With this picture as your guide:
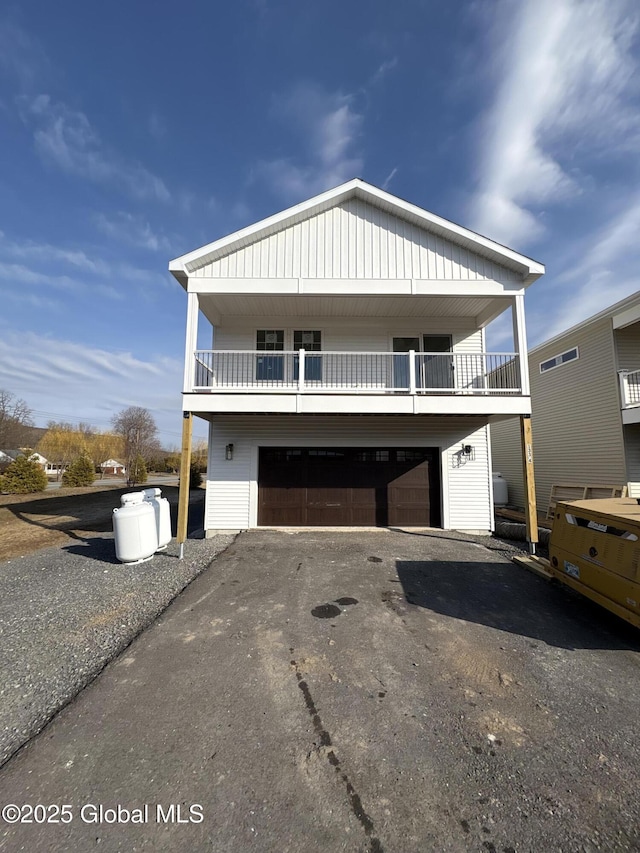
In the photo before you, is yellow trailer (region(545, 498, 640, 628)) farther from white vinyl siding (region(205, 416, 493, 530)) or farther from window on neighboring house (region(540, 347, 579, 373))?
window on neighboring house (region(540, 347, 579, 373))

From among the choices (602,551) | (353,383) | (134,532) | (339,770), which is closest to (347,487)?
(353,383)

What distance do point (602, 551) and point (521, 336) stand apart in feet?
17.7

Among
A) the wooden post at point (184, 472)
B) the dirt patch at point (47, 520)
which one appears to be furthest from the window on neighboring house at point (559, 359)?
the dirt patch at point (47, 520)

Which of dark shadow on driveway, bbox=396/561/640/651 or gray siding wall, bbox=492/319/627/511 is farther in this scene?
gray siding wall, bbox=492/319/627/511

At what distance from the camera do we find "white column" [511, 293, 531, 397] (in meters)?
7.67

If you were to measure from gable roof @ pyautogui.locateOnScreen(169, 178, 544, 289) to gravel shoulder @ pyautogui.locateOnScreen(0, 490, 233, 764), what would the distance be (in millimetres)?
6470

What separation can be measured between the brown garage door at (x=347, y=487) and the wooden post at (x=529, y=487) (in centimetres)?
215

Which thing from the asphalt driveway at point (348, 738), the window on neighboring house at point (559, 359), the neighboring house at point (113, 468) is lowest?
the asphalt driveway at point (348, 738)

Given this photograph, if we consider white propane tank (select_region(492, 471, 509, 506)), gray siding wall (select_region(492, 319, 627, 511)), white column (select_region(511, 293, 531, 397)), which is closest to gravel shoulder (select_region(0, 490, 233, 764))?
white column (select_region(511, 293, 531, 397))

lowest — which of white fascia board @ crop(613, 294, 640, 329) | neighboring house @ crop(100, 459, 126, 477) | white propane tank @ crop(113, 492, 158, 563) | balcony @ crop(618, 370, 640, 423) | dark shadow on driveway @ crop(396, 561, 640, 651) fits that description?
dark shadow on driveway @ crop(396, 561, 640, 651)

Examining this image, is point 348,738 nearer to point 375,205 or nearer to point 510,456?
point 375,205

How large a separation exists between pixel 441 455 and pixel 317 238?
6.42 meters

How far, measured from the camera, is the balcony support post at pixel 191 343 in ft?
25.1

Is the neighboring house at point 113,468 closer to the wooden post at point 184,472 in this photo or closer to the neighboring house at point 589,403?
the wooden post at point 184,472
